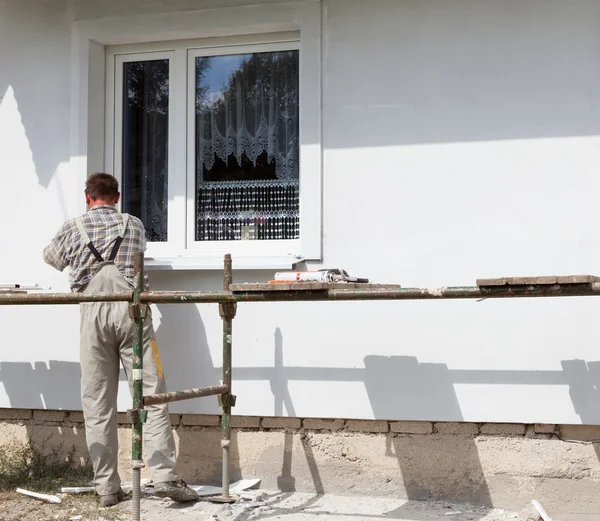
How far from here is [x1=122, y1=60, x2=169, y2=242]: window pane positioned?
6.61m

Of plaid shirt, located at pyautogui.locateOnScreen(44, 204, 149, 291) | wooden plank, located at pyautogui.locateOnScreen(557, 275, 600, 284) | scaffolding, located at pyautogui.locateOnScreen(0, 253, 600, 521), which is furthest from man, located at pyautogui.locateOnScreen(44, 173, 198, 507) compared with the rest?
wooden plank, located at pyautogui.locateOnScreen(557, 275, 600, 284)

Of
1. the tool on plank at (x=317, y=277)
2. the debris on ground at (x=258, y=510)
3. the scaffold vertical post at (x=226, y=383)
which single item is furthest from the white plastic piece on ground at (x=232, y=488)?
the tool on plank at (x=317, y=277)

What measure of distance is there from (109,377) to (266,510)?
48.9 inches

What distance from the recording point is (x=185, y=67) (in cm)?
658

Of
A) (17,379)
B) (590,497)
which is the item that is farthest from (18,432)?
(590,497)

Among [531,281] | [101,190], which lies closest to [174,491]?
[101,190]

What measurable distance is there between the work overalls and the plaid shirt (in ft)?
0.11

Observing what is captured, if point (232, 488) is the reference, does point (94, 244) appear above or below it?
above

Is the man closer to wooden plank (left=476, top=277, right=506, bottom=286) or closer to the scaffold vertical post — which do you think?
the scaffold vertical post

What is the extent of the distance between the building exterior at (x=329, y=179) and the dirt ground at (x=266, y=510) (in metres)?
0.52

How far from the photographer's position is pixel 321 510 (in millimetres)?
5441

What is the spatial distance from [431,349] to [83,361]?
6.91ft

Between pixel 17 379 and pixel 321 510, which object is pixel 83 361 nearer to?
pixel 17 379

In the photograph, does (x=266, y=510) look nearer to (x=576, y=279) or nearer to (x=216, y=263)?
(x=216, y=263)
